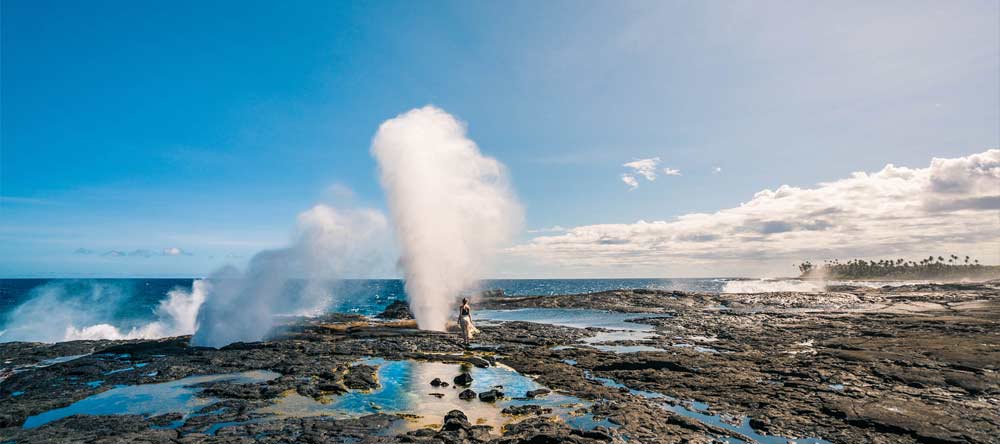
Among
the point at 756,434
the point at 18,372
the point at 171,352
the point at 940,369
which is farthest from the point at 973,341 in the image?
the point at 18,372

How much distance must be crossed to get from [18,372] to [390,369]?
17442mm

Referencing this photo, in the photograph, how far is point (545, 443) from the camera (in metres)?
11.1

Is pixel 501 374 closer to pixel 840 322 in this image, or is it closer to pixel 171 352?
pixel 171 352

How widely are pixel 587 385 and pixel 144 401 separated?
52.2 ft

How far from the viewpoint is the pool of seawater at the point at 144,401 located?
14.4 meters

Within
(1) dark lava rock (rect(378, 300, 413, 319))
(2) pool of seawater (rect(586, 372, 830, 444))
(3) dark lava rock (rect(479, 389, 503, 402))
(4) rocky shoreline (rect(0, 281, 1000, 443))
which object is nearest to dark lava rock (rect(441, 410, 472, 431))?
(4) rocky shoreline (rect(0, 281, 1000, 443))

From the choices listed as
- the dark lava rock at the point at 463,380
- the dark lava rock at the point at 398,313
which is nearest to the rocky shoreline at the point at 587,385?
the dark lava rock at the point at 463,380

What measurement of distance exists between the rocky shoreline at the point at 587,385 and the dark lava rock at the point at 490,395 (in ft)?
0.29

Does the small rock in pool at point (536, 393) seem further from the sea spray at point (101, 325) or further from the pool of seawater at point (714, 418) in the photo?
the sea spray at point (101, 325)

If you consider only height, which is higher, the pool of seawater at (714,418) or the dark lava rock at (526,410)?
the dark lava rock at (526,410)

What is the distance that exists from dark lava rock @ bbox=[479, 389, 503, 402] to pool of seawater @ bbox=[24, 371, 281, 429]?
363 inches

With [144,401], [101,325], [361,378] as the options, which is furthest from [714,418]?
[101,325]

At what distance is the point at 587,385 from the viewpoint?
1741cm

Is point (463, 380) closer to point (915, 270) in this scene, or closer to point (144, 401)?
point (144, 401)
